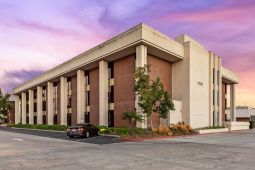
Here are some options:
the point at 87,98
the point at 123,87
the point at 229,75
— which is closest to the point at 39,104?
the point at 87,98

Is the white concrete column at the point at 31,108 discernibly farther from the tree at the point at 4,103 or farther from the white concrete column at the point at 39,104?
the tree at the point at 4,103

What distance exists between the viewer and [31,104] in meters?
76.1

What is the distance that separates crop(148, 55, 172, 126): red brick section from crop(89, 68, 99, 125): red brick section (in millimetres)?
10111

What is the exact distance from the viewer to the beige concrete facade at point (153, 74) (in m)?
38.5

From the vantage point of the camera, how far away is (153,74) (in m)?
41.3

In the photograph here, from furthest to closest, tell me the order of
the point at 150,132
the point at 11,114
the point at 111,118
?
1. the point at 11,114
2. the point at 111,118
3. the point at 150,132

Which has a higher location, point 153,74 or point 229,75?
point 229,75

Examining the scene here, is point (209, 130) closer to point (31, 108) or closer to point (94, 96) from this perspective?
point (94, 96)

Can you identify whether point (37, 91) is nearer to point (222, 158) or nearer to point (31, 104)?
point (31, 104)

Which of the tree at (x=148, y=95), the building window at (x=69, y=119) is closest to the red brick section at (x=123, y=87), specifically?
the tree at (x=148, y=95)

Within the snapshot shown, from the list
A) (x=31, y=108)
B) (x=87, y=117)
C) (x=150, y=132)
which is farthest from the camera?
(x=31, y=108)

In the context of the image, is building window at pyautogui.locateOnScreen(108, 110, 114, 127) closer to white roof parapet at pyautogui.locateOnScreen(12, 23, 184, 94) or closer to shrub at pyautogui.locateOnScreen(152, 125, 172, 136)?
white roof parapet at pyautogui.locateOnScreen(12, 23, 184, 94)

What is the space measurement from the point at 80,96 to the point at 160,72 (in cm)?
1437

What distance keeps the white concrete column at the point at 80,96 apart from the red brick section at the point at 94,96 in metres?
1.72
